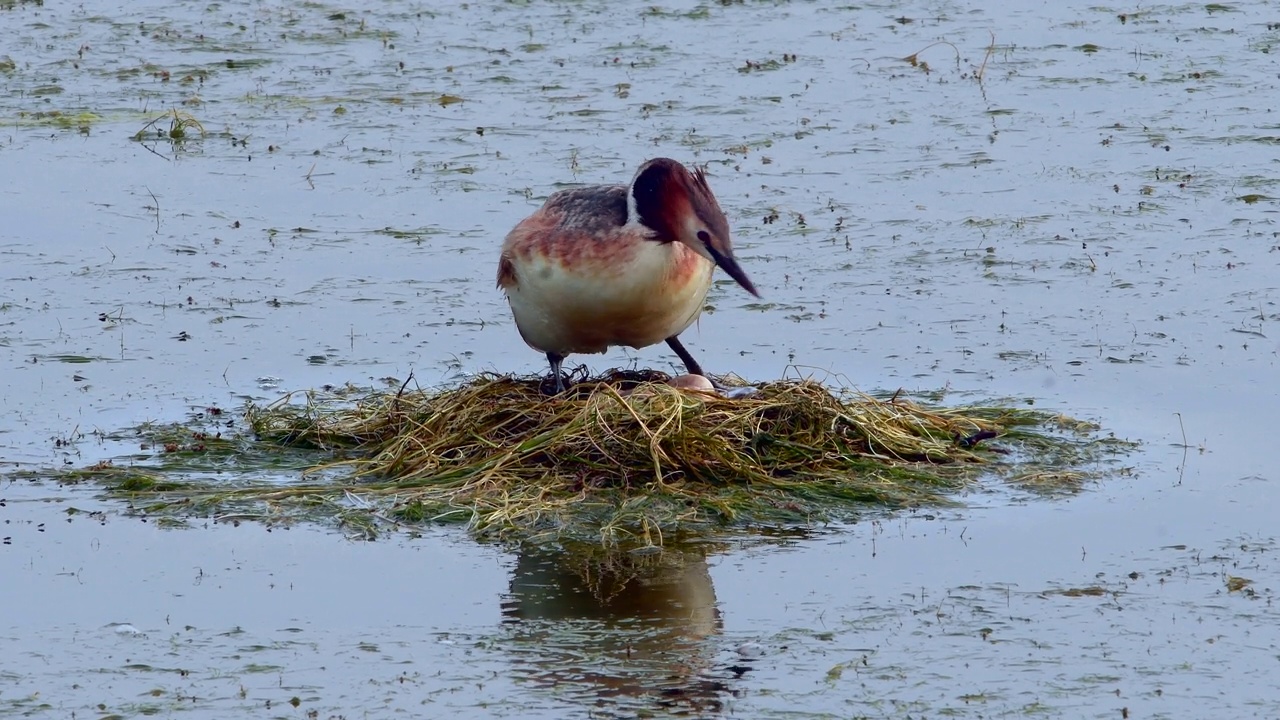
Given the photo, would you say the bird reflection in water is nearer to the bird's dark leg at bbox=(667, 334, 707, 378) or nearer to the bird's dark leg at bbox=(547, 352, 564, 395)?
the bird's dark leg at bbox=(547, 352, 564, 395)

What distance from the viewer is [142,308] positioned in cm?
1137

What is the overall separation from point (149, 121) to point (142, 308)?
14.3 ft

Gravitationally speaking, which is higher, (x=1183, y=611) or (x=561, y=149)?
(x=561, y=149)

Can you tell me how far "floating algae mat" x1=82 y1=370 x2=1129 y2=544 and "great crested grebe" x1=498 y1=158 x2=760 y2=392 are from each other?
0.28 m

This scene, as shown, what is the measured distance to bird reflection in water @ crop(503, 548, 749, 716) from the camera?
6.33m

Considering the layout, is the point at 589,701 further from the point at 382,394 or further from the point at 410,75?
the point at 410,75

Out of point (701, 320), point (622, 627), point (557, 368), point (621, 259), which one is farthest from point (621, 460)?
point (701, 320)

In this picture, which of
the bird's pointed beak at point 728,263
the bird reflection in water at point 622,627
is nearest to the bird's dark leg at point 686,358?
the bird's pointed beak at point 728,263

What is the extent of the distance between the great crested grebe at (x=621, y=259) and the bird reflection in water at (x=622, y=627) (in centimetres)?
127

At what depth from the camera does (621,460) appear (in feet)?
27.7

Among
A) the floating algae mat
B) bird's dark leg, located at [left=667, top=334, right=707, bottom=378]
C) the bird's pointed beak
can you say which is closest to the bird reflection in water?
the floating algae mat

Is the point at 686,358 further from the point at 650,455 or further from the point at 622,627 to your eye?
the point at 622,627

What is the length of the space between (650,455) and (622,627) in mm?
1576

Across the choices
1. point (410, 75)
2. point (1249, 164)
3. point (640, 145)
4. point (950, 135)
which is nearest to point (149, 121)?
point (410, 75)
